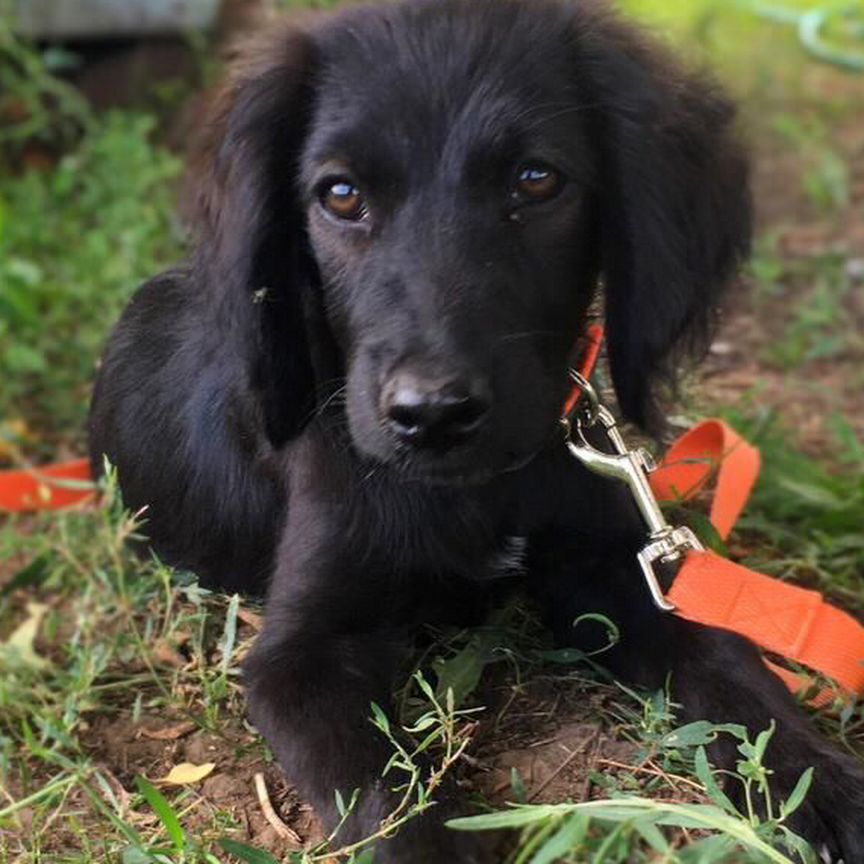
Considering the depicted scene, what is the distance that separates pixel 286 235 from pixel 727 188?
→ 0.77m

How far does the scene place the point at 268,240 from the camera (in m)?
2.42

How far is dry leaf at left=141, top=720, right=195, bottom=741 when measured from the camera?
2.62 meters

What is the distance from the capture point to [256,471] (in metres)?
2.74

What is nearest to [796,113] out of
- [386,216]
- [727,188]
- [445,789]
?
[727,188]

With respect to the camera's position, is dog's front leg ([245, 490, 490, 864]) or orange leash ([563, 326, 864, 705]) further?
orange leash ([563, 326, 864, 705])

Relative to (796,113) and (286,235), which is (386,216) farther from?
(796,113)

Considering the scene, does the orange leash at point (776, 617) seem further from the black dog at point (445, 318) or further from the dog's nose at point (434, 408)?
the dog's nose at point (434, 408)

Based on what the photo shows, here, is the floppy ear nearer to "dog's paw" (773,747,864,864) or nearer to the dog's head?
the dog's head

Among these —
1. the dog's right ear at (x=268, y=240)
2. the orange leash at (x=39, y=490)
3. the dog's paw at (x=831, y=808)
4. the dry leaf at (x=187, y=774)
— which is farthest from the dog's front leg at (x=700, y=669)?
the orange leash at (x=39, y=490)

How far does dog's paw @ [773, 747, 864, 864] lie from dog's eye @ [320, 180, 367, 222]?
3.61 ft

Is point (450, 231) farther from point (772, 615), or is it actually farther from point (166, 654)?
point (166, 654)

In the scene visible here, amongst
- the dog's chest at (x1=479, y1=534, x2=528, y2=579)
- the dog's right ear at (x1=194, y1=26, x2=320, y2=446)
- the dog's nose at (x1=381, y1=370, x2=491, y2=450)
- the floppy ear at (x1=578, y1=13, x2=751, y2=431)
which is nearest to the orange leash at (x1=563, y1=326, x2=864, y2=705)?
the floppy ear at (x1=578, y1=13, x2=751, y2=431)

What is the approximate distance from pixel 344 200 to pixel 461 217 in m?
0.22

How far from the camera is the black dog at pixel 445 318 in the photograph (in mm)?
2158
